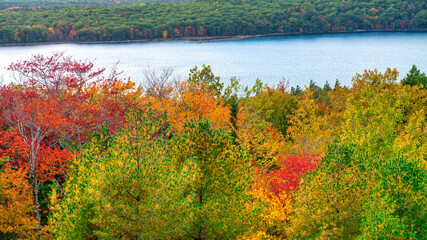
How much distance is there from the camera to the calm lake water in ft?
379

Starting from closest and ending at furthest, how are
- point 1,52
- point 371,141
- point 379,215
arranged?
1. point 379,215
2. point 371,141
3. point 1,52

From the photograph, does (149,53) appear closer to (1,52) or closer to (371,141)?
(1,52)

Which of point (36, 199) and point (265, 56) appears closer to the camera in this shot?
point (36, 199)

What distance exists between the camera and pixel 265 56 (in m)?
147

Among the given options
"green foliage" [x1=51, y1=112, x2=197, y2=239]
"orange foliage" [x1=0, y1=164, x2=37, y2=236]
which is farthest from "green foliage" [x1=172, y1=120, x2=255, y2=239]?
"orange foliage" [x1=0, y1=164, x2=37, y2=236]

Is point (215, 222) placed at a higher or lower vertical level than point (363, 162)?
lower

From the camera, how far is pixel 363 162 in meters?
18.5

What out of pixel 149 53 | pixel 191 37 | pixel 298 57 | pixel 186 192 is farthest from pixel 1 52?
pixel 186 192

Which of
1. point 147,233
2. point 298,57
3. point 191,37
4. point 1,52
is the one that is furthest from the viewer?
point 191,37

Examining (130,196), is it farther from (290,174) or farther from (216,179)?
(290,174)

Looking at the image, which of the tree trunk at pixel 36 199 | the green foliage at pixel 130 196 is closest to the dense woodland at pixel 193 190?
the green foliage at pixel 130 196

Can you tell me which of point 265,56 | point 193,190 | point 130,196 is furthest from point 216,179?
point 265,56

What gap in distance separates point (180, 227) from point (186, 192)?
2.89 meters

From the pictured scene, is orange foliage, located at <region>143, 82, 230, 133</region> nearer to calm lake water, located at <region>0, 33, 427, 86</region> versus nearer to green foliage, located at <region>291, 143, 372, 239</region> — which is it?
green foliage, located at <region>291, 143, 372, 239</region>
